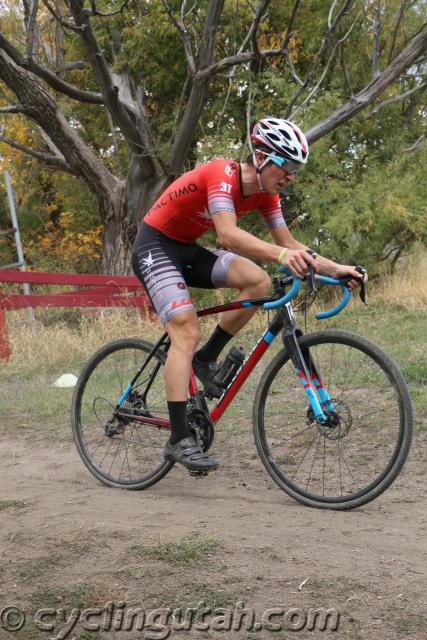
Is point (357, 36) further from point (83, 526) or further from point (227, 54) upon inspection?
point (83, 526)

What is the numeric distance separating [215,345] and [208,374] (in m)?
0.18

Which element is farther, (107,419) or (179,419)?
(107,419)

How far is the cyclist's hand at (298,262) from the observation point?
397 cm

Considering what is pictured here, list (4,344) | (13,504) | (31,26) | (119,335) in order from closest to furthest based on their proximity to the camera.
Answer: (13,504), (4,344), (31,26), (119,335)

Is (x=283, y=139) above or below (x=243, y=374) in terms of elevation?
above

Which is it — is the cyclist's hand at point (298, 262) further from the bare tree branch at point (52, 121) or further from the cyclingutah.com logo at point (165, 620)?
the bare tree branch at point (52, 121)

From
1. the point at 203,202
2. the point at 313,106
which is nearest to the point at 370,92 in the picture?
the point at 313,106

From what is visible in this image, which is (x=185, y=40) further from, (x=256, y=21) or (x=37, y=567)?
(x=37, y=567)

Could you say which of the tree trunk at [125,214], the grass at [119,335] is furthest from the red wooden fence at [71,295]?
the tree trunk at [125,214]

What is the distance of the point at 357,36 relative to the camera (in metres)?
14.6

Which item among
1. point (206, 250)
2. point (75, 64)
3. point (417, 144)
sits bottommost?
point (206, 250)

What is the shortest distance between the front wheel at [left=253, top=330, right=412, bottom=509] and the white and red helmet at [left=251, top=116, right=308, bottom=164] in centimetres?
95

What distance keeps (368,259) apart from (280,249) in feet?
34.0

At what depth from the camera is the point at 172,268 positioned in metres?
4.57
